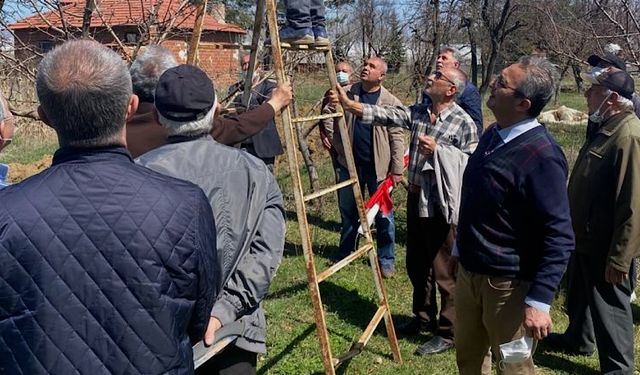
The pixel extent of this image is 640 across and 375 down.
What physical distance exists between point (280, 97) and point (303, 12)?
1.96ft

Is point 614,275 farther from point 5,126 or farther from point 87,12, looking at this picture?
point 87,12

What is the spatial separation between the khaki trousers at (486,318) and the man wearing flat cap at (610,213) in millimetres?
1058

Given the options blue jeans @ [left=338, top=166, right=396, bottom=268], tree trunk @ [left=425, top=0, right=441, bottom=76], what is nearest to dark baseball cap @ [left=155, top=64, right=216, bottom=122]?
blue jeans @ [left=338, top=166, right=396, bottom=268]

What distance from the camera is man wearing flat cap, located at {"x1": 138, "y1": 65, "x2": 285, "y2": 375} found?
2.13 meters

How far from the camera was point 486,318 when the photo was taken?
2.88m

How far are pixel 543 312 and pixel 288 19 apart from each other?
2.09 m

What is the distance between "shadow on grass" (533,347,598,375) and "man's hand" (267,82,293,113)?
254cm

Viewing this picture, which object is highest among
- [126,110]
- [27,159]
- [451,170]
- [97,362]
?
[126,110]

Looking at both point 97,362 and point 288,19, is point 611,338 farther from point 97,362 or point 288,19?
point 97,362

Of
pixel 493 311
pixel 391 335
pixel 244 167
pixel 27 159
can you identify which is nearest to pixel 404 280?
pixel 391 335

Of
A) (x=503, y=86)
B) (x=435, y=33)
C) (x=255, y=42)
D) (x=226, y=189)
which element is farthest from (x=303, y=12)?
(x=435, y=33)

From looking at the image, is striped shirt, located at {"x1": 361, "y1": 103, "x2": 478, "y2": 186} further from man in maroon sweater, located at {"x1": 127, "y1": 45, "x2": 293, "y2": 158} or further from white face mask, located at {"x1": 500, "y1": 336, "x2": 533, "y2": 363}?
white face mask, located at {"x1": 500, "y1": 336, "x2": 533, "y2": 363}

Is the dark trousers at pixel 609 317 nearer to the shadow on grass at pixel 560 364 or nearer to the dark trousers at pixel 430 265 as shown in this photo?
the shadow on grass at pixel 560 364

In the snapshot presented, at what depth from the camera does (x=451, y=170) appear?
3.90 metres
